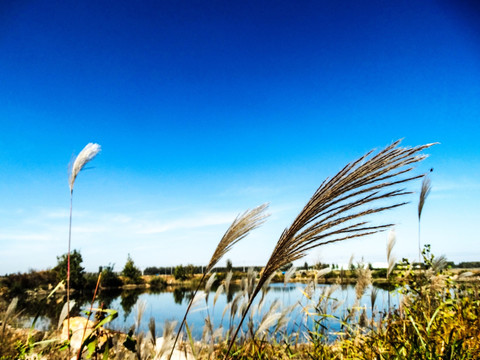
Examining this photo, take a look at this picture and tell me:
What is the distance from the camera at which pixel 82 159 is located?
1920mm

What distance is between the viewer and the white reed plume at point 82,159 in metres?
1.86

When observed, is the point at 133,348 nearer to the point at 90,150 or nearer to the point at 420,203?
the point at 90,150

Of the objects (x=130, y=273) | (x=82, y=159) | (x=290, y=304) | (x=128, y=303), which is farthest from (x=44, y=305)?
(x=130, y=273)

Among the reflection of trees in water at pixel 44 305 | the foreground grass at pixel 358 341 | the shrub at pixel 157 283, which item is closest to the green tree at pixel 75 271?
the shrub at pixel 157 283

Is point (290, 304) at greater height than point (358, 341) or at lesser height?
greater

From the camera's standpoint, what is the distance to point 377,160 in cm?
108

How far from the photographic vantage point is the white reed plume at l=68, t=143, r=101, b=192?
1855mm

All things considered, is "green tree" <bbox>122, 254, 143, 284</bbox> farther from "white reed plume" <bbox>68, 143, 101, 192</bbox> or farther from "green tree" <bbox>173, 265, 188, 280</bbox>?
"white reed plume" <bbox>68, 143, 101, 192</bbox>

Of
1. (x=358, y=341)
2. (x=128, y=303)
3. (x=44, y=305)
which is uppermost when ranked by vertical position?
(x=44, y=305)

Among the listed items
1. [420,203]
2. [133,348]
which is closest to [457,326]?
[420,203]

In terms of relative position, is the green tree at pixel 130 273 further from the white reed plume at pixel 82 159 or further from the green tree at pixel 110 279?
the white reed plume at pixel 82 159

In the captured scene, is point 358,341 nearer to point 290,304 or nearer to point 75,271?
point 290,304

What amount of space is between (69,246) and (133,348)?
1.99ft

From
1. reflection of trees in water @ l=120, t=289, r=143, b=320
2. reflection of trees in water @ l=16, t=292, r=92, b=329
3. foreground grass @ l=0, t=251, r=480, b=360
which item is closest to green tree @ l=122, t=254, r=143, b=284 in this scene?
reflection of trees in water @ l=120, t=289, r=143, b=320
